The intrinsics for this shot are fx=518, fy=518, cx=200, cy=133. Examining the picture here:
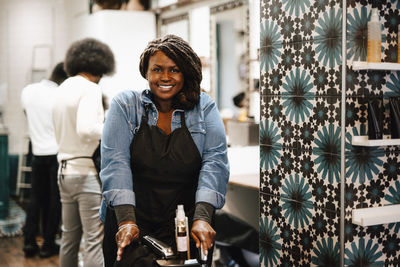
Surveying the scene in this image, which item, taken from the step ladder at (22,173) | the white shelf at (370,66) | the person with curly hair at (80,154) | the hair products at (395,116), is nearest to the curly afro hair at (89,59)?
the person with curly hair at (80,154)

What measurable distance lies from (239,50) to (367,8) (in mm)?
3787

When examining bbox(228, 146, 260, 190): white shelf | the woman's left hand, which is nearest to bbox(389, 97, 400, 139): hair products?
the woman's left hand

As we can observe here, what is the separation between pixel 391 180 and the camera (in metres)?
2.39

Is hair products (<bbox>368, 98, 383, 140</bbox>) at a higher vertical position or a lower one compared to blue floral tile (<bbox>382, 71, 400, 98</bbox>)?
lower

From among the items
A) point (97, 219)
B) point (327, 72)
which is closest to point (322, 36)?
point (327, 72)

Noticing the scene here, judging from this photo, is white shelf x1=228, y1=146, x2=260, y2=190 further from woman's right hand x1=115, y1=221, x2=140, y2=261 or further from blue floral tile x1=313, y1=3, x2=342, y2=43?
woman's right hand x1=115, y1=221, x2=140, y2=261

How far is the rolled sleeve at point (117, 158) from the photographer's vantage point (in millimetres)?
1951

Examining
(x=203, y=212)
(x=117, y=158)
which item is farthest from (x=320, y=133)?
(x=117, y=158)

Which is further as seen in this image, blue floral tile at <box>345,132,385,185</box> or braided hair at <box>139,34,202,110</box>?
blue floral tile at <box>345,132,385,185</box>

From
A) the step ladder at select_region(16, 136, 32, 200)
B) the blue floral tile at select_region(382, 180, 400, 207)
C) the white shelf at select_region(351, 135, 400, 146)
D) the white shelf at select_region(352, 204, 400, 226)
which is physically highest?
the white shelf at select_region(351, 135, 400, 146)

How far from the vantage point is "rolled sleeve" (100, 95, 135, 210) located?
1951 mm

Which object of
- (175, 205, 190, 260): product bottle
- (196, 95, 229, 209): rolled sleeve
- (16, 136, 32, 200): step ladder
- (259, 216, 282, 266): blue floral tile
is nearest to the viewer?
(175, 205, 190, 260): product bottle

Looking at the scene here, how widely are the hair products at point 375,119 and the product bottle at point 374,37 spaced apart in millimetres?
187

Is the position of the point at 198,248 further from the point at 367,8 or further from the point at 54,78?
the point at 54,78
